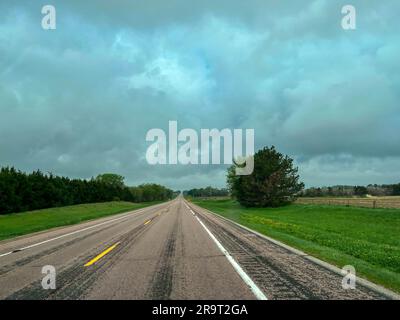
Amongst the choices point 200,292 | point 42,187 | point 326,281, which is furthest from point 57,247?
point 42,187

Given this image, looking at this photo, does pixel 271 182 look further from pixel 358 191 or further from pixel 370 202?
pixel 358 191

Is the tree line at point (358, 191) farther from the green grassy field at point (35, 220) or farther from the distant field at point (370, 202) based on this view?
the green grassy field at point (35, 220)

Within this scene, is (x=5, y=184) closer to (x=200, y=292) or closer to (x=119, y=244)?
(x=119, y=244)

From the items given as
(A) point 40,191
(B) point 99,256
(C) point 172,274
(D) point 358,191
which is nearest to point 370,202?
(B) point 99,256

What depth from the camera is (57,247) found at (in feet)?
47.4

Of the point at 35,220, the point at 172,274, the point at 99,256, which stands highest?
the point at 172,274

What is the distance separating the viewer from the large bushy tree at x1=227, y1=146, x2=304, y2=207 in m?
62.6

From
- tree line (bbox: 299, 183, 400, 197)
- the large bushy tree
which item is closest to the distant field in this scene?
the large bushy tree

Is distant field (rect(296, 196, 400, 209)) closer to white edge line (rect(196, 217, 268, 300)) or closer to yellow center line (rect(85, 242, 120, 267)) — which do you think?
white edge line (rect(196, 217, 268, 300))

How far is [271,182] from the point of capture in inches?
2451

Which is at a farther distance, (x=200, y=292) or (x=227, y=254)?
(x=227, y=254)

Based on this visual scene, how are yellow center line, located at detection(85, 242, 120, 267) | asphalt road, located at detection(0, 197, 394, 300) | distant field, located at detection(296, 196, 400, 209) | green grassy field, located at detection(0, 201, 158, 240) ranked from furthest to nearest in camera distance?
1. distant field, located at detection(296, 196, 400, 209)
2. green grassy field, located at detection(0, 201, 158, 240)
3. yellow center line, located at detection(85, 242, 120, 267)
4. asphalt road, located at detection(0, 197, 394, 300)

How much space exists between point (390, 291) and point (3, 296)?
7.18m

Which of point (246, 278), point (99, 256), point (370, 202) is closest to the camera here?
point (246, 278)
